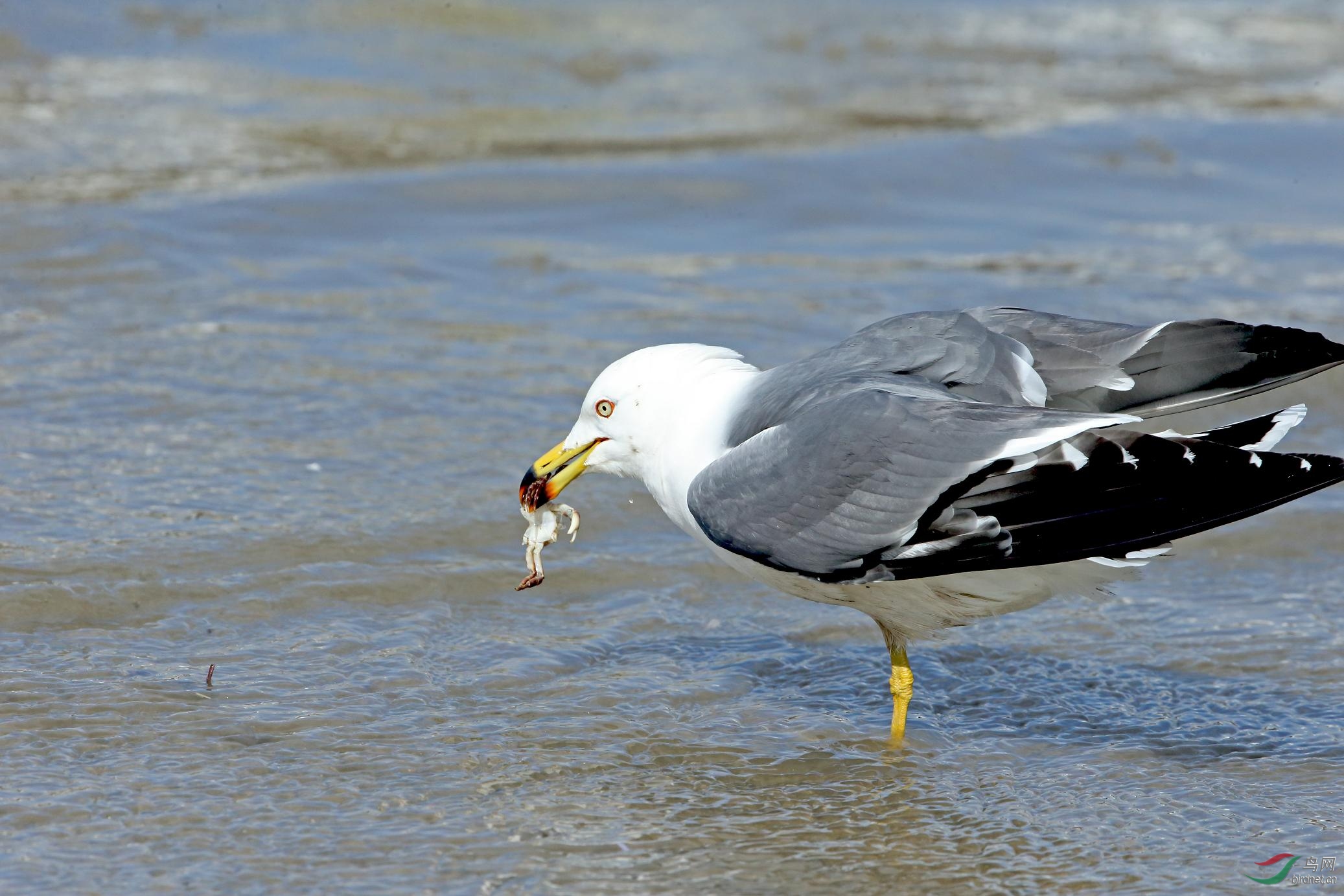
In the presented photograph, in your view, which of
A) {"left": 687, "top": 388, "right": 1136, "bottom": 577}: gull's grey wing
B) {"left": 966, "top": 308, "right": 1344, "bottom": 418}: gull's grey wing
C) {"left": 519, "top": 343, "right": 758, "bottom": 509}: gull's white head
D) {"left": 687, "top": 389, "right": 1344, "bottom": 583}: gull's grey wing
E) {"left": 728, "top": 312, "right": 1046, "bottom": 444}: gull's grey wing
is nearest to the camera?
{"left": 687, "top": 389, "right": 1344, "bottom": 583}: gull's grey wing

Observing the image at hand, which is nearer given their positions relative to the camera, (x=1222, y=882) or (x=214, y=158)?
(x=1222, y=882)

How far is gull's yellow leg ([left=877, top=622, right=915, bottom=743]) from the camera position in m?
4.41

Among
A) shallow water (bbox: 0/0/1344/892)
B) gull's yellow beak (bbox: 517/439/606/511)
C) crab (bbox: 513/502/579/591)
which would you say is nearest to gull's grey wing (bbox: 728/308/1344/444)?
gull's yellow beak (bbox: 517/439/606/511)

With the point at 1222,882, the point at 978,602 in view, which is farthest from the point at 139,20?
the point at 1222,882

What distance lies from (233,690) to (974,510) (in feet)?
6.78

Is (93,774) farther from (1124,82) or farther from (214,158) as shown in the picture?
(1124,82)

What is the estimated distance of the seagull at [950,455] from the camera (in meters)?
3.64

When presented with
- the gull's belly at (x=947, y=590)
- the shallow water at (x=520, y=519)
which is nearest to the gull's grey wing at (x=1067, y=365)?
the gull's belly at (x=947, y=590)

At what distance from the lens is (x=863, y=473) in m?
3.90

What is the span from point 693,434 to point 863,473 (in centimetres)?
62

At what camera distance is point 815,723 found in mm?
4488

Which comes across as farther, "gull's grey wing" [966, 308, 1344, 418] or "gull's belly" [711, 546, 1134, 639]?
"gull's grey wing" [966, 308, 1344, 418]

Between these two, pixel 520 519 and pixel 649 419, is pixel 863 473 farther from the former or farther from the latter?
pixel 520 519

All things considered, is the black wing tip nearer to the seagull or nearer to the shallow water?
the seagull
